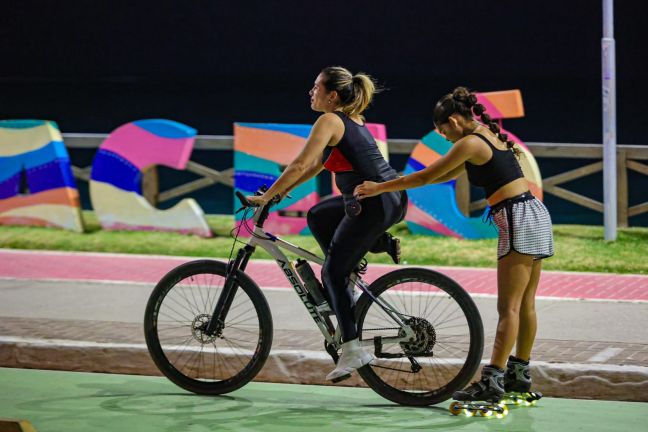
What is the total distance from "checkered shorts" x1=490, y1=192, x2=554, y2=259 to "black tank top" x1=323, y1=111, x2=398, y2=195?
2.20 feet

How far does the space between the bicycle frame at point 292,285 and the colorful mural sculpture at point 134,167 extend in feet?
26.1

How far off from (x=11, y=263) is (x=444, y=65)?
77503 mm

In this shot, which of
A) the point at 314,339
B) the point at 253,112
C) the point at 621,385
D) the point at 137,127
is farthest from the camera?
the point at 253,112

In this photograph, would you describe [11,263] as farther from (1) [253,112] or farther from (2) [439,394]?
(1) [253,112]

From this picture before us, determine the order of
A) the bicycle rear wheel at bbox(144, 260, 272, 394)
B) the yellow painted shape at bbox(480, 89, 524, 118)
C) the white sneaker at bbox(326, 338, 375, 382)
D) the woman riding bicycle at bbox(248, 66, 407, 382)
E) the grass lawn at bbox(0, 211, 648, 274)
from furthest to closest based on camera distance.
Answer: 1. the yellow painted shape at bbox(480, 89, 524, 118)
2. the grass lawn at bbox(0, 211, 648, 274)
3. the bicycle rear wheel at bbox(144, 260, 272, 394)
4. the white sneaker at bbox(326, 338, 375, 382)
5. the woman riding bicycle at bbox(248, 66, 407, 382)

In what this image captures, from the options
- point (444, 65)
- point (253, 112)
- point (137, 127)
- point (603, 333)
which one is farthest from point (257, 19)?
point (603, 333)

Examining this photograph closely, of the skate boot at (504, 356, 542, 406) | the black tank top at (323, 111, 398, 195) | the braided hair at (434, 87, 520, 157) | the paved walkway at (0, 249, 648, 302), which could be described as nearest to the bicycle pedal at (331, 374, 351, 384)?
the skate boot at (504, 356, 542, 406)

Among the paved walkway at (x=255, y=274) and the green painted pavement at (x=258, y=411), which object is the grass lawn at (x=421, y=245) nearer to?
the paved walkway at (x=255, y=274)

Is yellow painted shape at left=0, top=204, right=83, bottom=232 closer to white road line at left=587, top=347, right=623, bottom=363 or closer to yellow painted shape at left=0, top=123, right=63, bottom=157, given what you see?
yellow painted shape at left=0, top=123, right=63, bottom=157

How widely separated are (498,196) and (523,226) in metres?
0.21

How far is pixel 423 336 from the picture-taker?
7.23 m

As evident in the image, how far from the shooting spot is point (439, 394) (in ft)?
23.6

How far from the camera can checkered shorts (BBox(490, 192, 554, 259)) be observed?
22.6 feet

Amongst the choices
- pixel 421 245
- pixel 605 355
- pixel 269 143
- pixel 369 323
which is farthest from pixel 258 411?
pixel 269 143
